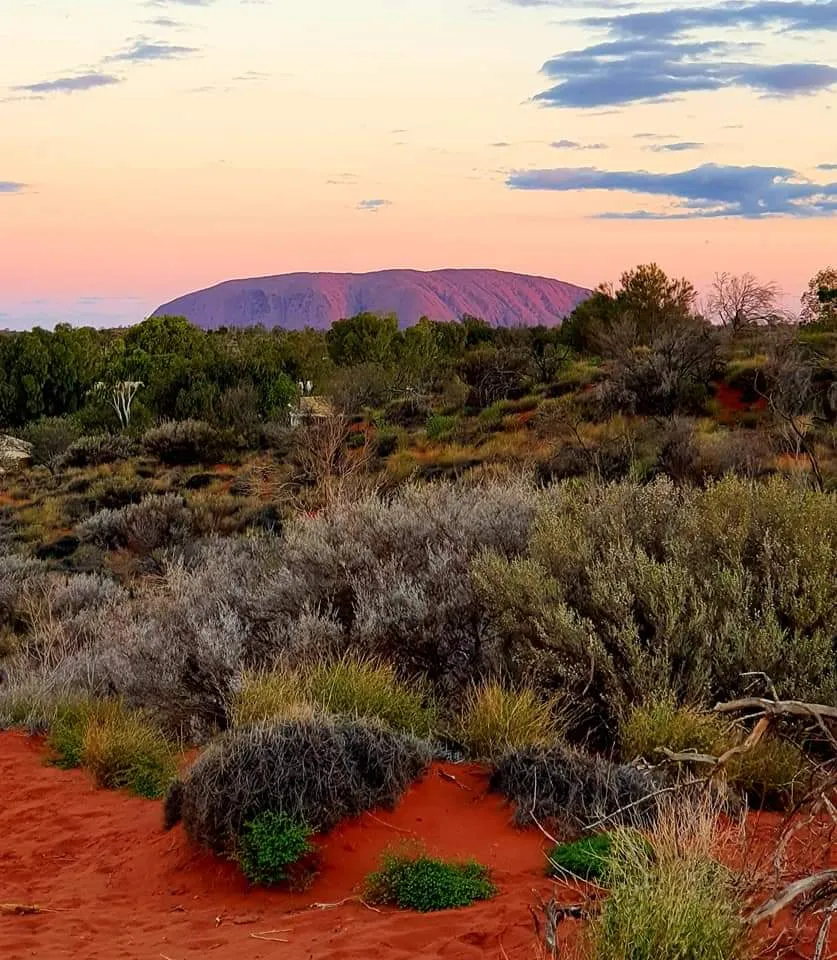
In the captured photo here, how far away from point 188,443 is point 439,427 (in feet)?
26.4

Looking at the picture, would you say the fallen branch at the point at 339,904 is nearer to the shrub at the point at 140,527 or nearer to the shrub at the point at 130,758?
the shrub at the point at 130,758

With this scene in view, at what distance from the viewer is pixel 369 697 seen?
7090mm

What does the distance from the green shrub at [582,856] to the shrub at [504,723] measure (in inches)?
54.5

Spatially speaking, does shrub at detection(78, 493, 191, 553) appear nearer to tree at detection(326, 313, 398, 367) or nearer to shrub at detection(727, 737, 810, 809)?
shrub at detection(727, 737, 810, 809)

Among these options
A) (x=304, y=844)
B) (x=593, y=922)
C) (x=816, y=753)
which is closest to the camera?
(x=593, y=922)

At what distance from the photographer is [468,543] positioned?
30.0ft

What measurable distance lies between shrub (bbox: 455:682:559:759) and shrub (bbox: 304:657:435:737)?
293 millimetres

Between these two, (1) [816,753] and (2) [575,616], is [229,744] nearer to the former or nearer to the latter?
(2) [575,616]

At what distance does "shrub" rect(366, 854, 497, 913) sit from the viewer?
4.77 metres

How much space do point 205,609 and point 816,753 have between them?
210 inches

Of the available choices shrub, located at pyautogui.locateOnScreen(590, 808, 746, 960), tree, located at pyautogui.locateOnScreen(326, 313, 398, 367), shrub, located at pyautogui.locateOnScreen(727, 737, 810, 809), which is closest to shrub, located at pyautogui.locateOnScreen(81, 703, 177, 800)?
shrub, located at pyautogui.locateOnScreen(727, 737, 810, 809)

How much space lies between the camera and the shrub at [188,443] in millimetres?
33125

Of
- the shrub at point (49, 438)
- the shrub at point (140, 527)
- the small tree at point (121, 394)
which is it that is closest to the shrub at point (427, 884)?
the shrub at point (140, 527)

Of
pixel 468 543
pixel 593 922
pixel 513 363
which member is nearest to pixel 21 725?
pixel 468 543
